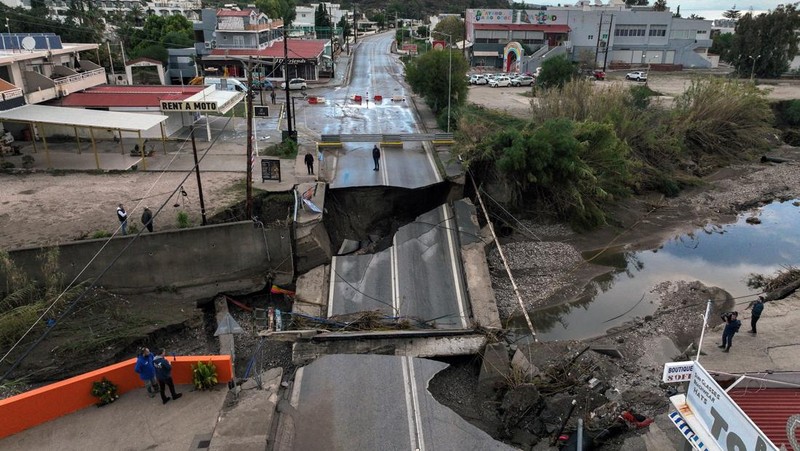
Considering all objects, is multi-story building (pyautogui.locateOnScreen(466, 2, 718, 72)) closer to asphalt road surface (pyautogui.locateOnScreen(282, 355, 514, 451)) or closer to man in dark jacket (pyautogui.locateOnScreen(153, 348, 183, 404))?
asphalt road surface (pyautogui.locateOnScreen(282, 355, 514, 451))

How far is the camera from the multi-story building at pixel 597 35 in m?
79.5

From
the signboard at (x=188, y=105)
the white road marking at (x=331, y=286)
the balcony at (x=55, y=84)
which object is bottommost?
the white road marking at (x=331, y=286)

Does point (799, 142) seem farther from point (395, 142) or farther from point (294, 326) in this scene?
point (294, 326)

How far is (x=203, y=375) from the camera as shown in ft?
36.5

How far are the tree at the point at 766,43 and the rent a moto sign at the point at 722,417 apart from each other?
7085cm

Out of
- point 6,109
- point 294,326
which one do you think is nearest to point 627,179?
point 294,326

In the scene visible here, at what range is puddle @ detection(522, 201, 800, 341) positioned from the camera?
64.0 feet

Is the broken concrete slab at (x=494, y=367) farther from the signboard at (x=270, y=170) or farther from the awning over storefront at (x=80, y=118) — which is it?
the awning over storefront at (x=80, y=118)

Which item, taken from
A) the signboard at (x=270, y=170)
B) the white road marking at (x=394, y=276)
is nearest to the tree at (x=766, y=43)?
the white road marking at (x=394, y=276)

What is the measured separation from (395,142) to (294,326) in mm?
18881

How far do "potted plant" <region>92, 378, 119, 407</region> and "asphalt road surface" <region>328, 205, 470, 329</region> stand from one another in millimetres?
8458

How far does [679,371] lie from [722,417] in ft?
2.79

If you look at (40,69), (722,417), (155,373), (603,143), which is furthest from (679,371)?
(40,69)

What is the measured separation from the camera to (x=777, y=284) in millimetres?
21297
